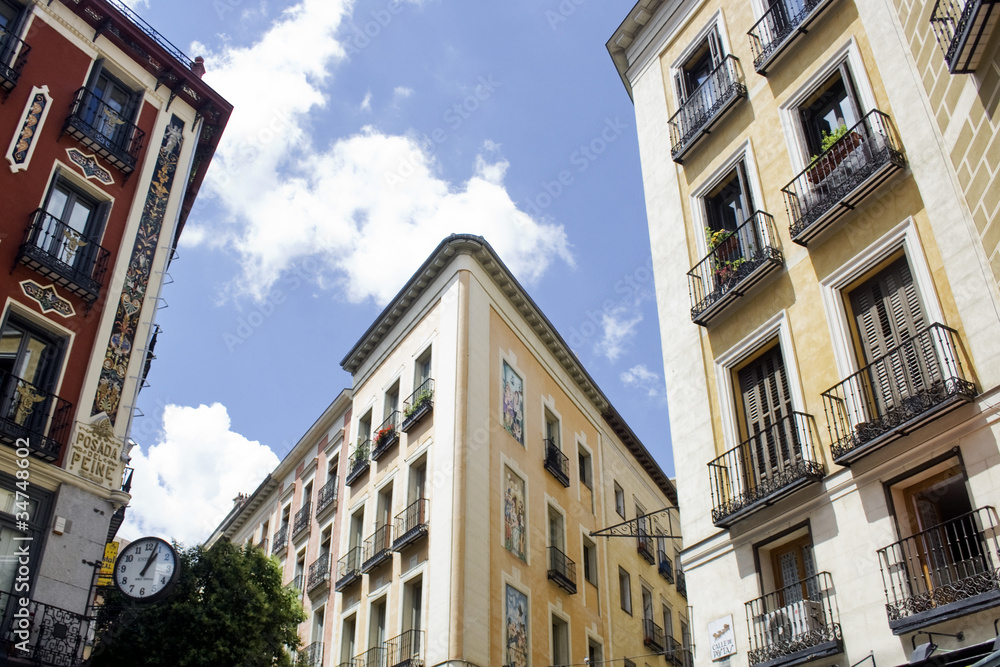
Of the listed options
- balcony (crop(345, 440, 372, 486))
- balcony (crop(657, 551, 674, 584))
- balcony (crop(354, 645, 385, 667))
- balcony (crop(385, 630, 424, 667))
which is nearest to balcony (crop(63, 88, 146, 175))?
balcony (crop(345, 440, 372, 486))

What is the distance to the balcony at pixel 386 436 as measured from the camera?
27188 mm

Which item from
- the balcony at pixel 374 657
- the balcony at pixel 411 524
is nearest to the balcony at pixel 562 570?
the balcony at pixel 411 524

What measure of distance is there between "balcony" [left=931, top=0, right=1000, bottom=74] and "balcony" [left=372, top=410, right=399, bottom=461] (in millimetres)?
20362

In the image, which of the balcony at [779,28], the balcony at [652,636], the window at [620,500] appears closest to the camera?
the balcony at [779,28]

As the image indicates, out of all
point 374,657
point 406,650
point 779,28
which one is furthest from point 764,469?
point 374,657

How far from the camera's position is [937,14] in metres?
10.8

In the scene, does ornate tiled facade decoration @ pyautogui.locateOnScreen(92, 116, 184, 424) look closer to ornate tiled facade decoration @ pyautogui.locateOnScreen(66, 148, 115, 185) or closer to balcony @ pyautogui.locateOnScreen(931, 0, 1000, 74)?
ornate tiled facade decoration @ pyautogui.locateOnScreen(66, 148, 115, 185)

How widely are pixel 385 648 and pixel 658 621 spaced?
13473 mm

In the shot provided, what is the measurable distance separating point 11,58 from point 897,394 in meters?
19.5

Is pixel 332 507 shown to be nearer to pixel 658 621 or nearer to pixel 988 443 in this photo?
pixel 658 621

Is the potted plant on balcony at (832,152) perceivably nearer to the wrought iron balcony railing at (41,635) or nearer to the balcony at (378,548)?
the wrought iron balcony railing at (41,635)

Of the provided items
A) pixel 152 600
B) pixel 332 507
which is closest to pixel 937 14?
pixel 152 600

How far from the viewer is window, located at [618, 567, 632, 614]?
2984 cm

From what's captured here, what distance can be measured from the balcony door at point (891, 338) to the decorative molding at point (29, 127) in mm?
17156
